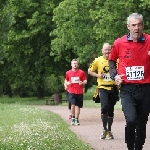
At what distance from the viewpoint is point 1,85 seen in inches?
2367

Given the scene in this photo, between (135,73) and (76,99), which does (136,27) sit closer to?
(135,73)

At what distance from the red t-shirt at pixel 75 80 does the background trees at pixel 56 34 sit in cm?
1675

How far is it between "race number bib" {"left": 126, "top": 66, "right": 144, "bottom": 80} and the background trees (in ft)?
85.7

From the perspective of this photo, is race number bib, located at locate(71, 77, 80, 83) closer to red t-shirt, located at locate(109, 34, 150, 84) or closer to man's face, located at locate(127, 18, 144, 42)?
red t-shirt, located at locate(109, 34, 150, 84)

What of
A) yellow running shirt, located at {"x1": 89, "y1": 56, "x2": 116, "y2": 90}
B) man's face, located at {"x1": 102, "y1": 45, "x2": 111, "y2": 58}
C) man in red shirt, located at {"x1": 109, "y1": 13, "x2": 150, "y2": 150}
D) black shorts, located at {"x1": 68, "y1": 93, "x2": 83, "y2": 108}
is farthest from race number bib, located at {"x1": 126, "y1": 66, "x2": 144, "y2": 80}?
black shorts, located at {"x1": 68, "y1": 93, "x2": 83, "y2": 108}

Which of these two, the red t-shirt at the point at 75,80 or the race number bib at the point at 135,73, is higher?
the race number bib at the point at 135,73

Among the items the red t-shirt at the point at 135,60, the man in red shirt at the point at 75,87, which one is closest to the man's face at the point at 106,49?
the red t-shirt at the point at 135,60

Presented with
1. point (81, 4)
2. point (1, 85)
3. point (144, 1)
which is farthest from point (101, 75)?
point (1, 85)

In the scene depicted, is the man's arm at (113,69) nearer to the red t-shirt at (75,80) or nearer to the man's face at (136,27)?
the man's face at (136,27)

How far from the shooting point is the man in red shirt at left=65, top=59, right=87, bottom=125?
59.4 feet

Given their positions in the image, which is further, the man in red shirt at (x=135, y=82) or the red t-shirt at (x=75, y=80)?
the red t-shirt at (x=75, y=80)

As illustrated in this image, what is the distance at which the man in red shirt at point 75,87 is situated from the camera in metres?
18.1

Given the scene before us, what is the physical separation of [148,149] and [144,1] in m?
25.1

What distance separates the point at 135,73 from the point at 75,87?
9.82 meters
